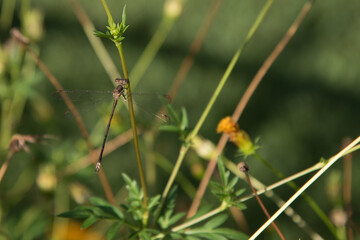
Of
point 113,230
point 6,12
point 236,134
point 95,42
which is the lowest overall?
point 113,230

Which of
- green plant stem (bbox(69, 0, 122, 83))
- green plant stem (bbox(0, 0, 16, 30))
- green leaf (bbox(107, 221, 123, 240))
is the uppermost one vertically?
green plant stem (bbox(0, 0, 16, 30))

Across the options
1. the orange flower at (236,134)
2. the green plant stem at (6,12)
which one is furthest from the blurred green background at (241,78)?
the orange flower at (236,134)

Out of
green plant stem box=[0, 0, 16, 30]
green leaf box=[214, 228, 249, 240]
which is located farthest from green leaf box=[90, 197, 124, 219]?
green plant stem box=[0, 0, 16, 30]

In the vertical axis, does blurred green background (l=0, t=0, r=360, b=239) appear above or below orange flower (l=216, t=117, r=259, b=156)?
above

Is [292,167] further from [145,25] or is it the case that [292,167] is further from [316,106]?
[145,25]

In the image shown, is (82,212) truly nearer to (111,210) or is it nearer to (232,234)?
(111,210)

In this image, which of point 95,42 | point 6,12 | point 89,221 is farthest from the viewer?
point 6,12

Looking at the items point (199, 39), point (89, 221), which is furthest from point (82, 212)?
point (199, 39)

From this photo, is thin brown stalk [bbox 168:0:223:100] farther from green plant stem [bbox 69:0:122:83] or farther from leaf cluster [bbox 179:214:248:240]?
leaf cluster [bbox 179:214:248:240]
